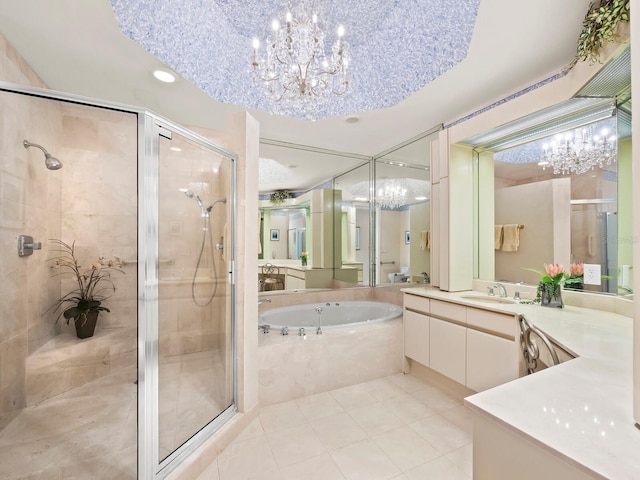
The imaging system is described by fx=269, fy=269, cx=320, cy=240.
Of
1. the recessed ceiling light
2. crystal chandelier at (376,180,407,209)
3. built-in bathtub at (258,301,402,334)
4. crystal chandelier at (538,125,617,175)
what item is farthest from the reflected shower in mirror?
the recessed ceiling light

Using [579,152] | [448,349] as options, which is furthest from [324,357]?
[579,152]

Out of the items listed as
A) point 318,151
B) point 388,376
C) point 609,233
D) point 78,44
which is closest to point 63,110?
point 78,44

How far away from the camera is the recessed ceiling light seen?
2057 mm

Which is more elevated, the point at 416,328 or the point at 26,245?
the point at 26,245

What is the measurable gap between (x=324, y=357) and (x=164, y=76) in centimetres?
265

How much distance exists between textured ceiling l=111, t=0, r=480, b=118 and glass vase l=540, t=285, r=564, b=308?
70.4 inches

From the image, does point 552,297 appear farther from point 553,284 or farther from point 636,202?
point 636,202

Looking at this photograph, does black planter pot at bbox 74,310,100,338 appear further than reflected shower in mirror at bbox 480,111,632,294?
Yes

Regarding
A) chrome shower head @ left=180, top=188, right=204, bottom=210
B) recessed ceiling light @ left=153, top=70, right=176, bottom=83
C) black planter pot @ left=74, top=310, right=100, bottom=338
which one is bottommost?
black planter pot @ left=74, top=310, right=100, bottom=338

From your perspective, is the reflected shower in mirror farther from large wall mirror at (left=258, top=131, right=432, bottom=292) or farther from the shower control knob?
the shower control knob

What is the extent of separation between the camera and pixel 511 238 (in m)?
2.47

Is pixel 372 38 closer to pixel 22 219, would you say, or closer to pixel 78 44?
pixel 78 44

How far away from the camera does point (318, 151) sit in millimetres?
3664

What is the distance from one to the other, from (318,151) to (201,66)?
1.84 meters
